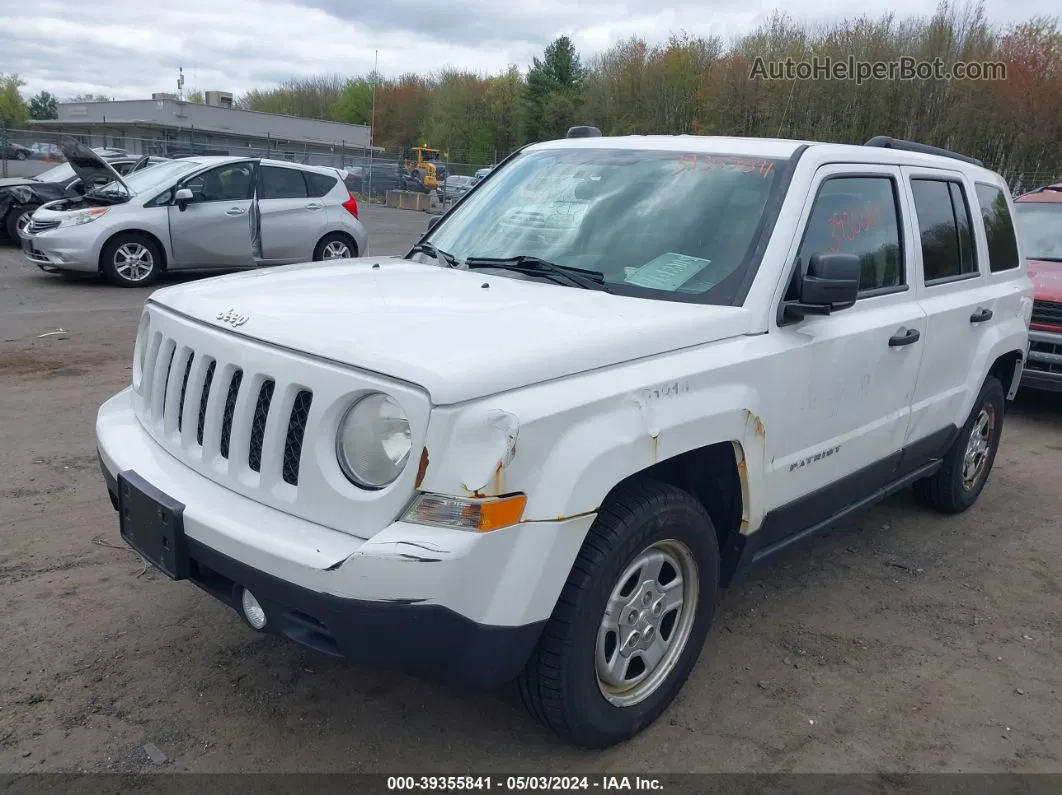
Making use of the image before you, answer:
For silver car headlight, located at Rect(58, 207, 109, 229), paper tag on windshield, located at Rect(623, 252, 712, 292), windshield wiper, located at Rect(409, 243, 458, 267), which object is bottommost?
silver car headlight, located at Rect(58, 207, 109, 229)

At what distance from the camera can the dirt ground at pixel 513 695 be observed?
9.27 ft

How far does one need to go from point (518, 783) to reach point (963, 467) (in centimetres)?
348

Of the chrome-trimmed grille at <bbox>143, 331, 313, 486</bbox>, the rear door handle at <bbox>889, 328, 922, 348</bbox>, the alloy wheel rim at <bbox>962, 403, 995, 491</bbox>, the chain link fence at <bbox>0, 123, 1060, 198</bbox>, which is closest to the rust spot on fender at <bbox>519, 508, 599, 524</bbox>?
the chrome-trimmed grille at <bbox>143, 331, 313, 486</bbox>

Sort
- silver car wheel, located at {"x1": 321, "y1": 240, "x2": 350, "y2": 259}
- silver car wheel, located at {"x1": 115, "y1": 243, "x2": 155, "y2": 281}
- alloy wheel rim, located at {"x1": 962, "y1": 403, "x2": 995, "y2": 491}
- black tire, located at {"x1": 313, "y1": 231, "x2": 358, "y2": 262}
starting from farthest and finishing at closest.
Result: silver car wheel, located at {"x1": 321, "y1": 240, "x2": 350, "y2": 259} → black tire, located at {"x1": 313, "y1": 231, "x2": 358, "y2": 262} → silver car wheel, located at {"x1": 115, "y1": 243, "x2": 155, "y2": 281} → alloy wheel rim, located at {"x1": 962, "y1": 403, "x2": 995, "y2": 491}

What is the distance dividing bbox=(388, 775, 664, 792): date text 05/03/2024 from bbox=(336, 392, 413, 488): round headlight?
1.00 m

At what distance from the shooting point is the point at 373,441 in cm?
236

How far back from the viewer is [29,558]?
12.8 feet

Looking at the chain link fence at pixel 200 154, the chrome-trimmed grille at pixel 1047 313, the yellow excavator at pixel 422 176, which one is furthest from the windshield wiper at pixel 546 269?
the yellow excavator at pixel 422 176

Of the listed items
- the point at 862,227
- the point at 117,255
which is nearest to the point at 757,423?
the point at 862,227

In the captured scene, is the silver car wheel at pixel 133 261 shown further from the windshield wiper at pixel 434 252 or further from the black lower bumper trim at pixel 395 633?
the black lower bumper trim at pixel 395 633

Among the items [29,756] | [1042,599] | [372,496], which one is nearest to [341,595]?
[372,496]

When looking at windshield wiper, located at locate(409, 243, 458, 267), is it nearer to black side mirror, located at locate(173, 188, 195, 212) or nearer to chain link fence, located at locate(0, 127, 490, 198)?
black side mirror, located at locate(173, 188, 195, 212)

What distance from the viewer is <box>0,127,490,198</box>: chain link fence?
26938 millimetres

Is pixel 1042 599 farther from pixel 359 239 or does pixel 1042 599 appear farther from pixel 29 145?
pixel 29 145
